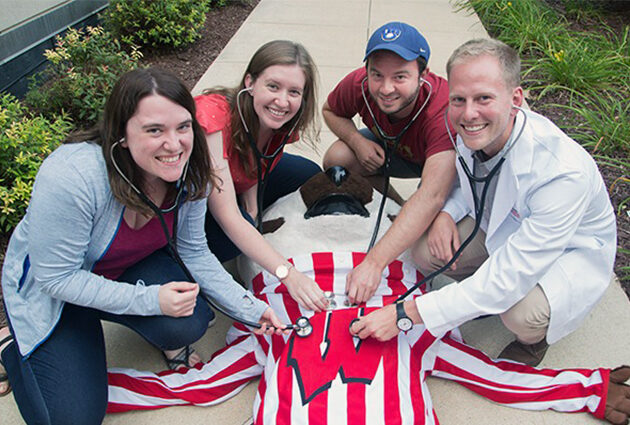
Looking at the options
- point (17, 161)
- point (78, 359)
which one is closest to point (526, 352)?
point (78, 359)

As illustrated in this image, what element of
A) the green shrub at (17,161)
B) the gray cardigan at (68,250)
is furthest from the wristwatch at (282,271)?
the green shrub at (17,161)

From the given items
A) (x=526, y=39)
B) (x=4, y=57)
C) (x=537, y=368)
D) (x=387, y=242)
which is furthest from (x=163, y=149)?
(x=526, y=39)

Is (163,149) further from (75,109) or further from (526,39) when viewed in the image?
(526,39)

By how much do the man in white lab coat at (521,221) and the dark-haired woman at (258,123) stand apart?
47 centimetres

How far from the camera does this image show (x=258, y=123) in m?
2.34

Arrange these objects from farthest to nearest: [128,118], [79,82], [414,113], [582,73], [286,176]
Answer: [582,73] < [79,82] < [286,176] < [414,113] < [128,118]

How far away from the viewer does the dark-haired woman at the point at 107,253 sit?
68.4 inches

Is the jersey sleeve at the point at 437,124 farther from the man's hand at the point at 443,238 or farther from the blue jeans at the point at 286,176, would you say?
the blue jeans at the point at 286,176

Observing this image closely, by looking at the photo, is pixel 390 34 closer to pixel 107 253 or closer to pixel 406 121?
pixel 406 121

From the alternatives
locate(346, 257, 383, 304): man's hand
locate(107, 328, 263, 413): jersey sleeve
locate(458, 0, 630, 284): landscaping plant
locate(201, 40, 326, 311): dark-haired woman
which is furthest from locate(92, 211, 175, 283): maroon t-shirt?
locate(458, 0, 630, 284): landscaping plant

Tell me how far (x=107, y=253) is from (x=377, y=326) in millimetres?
986

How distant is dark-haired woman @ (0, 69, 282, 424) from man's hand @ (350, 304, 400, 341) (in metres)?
0.32

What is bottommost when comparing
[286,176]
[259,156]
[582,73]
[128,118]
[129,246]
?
[582,73]

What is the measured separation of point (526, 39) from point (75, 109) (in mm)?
3962
